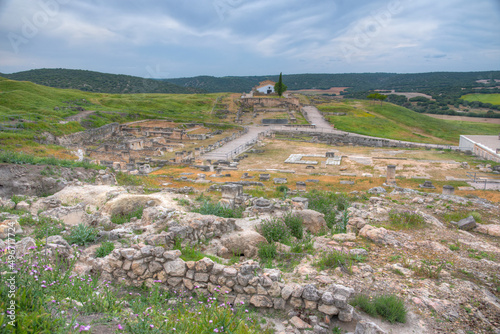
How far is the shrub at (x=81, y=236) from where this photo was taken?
695cm

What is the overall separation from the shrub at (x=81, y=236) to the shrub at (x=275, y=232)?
14.1 ft

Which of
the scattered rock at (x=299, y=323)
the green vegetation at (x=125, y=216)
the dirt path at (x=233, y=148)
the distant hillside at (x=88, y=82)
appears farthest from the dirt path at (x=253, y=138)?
the distant hillside at (x=88, y=82)

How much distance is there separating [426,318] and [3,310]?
6.06 meters

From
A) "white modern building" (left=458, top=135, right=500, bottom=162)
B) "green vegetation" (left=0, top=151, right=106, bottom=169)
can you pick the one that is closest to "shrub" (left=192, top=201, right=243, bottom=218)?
"green vegetation" (left=0, top=151, right=106, bottom=169)

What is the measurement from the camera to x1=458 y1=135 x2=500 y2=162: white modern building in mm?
26764

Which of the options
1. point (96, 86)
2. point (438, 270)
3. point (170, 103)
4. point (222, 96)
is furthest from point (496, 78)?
point (438, 270)

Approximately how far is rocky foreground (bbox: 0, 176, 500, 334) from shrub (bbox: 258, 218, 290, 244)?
43 cm

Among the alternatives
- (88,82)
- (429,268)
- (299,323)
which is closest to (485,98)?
(429,268)

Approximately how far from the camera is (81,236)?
700 cm

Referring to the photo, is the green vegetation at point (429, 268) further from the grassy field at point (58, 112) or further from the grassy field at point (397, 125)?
the grassy field at point (397, 125)

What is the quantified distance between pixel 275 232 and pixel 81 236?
4817 millimetres

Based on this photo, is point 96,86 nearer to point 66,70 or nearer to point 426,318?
point 66,70

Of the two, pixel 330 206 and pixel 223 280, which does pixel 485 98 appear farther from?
pixel 223 280

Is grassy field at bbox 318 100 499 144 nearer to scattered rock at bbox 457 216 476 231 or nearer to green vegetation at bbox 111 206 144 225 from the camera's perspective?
scattered rock at bbox 457 216 476 231
